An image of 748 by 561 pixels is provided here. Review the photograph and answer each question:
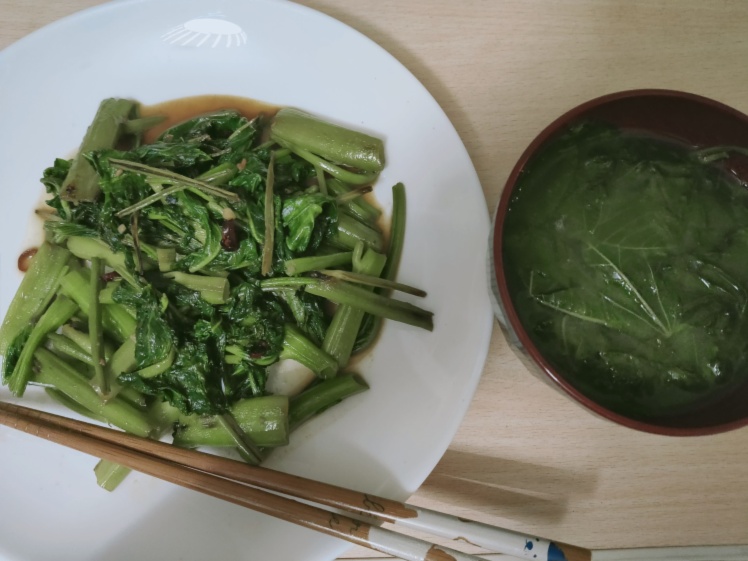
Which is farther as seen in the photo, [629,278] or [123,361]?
[123,361]

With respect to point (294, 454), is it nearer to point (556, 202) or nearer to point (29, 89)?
point (556, 202)

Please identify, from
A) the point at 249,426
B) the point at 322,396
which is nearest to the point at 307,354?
the point at 322,396

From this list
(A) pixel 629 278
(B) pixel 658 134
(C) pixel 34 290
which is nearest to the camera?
(A) pixel 629 278

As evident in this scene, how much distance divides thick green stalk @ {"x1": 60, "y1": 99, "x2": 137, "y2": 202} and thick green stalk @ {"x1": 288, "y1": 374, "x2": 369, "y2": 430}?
79cm

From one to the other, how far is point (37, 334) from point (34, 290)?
0.40 ft

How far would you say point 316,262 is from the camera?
1438 millimetres

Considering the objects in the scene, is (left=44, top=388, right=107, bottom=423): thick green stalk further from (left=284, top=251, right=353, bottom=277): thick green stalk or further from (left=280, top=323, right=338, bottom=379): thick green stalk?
(left=284, top=251, right=353, bottom=277): thick green stalk

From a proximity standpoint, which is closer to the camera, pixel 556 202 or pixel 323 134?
pixel 556 202

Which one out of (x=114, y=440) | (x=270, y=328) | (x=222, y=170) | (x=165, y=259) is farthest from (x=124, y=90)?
(x=114, y=440)

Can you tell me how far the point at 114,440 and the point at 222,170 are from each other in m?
0.74

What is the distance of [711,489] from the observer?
1398mm

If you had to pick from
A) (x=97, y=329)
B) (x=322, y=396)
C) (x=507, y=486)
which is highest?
(x=97, y=329)

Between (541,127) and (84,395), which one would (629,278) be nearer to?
(541,127)

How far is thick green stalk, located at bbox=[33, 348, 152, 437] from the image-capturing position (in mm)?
1419
